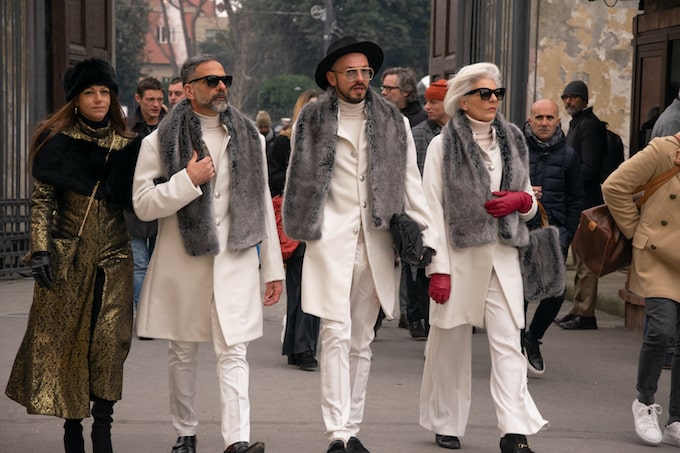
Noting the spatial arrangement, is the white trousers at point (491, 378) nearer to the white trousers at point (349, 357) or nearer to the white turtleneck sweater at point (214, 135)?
the white trousers at point (349, 357)

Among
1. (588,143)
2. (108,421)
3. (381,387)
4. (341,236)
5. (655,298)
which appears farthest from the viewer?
(588,143)

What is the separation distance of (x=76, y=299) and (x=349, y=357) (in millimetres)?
1401

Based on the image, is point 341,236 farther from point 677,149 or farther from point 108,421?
point 677,149

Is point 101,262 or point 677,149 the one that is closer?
point 101,262

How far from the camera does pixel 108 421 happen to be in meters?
5.98

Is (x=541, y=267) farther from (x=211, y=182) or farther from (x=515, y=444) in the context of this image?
(x=211, y=182)

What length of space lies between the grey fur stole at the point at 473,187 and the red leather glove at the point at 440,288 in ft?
0.58

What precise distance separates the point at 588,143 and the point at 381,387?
163 inches

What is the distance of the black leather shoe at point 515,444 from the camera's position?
6.37 meters

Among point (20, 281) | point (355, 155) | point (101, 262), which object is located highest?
point (355, 155)

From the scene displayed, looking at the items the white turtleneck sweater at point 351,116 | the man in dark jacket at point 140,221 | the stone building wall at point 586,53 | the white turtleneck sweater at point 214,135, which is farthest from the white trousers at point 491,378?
the stone building wall at point 586,53

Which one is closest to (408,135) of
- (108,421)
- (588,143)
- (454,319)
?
(454,319)

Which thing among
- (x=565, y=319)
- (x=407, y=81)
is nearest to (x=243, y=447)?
(x=407, y=81)

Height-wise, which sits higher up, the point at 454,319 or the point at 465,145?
the point at 465,145
